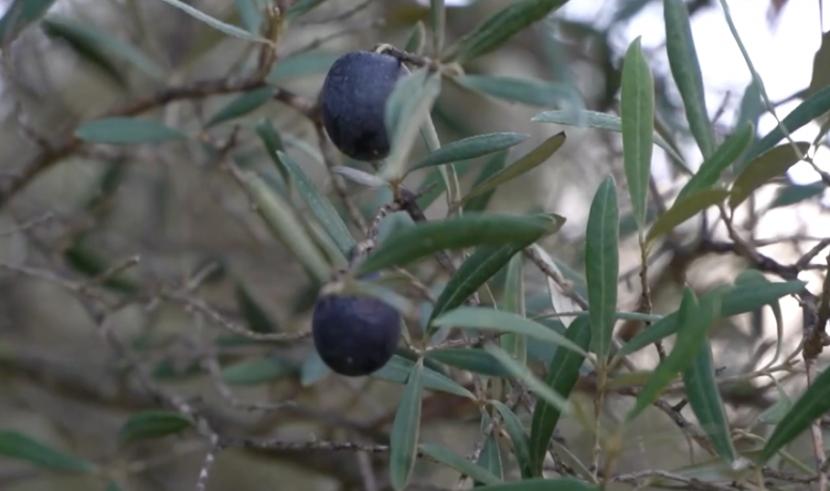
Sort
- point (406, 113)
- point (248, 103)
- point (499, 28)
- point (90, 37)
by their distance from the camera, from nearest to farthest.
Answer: point (406, 113) → point (499, 28) → point (248, 103) → point (90, 37)

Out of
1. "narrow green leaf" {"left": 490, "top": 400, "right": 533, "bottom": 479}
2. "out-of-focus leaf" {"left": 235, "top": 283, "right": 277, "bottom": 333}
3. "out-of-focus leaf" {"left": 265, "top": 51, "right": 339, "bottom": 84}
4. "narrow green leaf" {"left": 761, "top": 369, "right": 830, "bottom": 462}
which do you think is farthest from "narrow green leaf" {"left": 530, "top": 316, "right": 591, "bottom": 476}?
"out-of-focus leaf" {"left": 235, "top": 283, "right": 277, "bottom": 333}

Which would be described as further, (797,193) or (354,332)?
(797,193)

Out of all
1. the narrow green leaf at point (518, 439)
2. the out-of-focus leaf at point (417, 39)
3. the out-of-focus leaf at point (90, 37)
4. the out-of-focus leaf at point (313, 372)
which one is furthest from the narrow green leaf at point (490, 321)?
the out-of-focus leaf at point (90, 37)

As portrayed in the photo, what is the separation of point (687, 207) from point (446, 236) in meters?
0.18

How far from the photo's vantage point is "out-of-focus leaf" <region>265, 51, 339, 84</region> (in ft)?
4.40

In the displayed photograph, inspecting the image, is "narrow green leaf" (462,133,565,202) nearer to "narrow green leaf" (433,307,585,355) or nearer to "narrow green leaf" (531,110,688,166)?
"narrow green leaf" (531,110,688,166)

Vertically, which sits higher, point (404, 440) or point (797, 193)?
point (797, 193)

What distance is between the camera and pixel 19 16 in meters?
1.05

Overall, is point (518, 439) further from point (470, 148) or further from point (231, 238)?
point (231, 238)

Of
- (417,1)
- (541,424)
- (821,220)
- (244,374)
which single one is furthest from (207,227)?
(541,424)

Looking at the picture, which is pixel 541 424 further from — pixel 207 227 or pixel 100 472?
pixel 207 227

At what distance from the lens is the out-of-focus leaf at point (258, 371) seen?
1.41 metres

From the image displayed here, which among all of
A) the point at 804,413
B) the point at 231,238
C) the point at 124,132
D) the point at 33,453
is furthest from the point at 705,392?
the point at 231,238

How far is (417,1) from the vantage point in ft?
5.88
